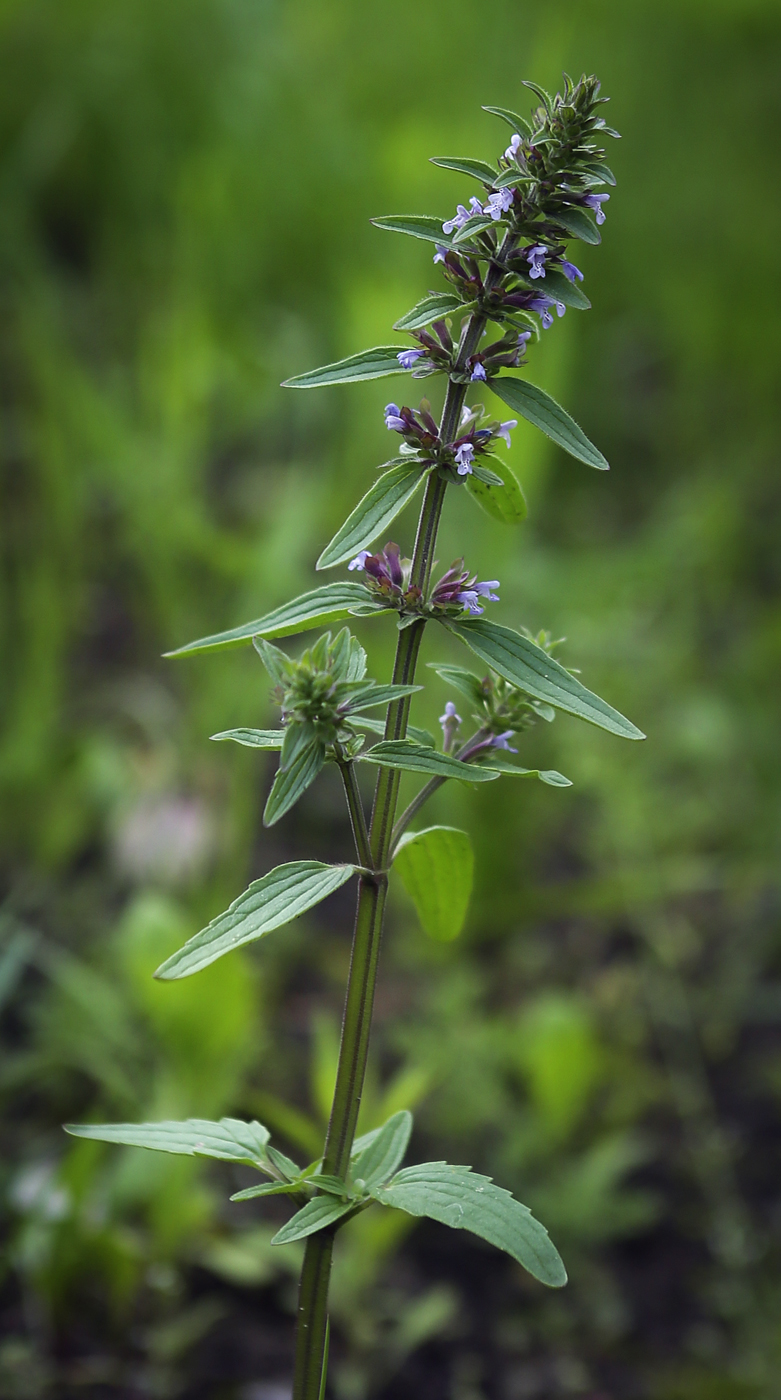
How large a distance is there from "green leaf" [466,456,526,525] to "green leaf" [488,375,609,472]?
6 cm

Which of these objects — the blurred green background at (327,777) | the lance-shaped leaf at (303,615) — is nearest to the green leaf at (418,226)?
the lance-shaped leaf at (303,615)

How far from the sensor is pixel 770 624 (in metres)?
1.83

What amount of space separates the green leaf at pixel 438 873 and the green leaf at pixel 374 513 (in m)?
0.17

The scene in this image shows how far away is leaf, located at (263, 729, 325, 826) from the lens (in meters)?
0.53

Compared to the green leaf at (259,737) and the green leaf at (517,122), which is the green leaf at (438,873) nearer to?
the green leaf at (259,737)

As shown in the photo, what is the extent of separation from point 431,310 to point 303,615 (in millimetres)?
164

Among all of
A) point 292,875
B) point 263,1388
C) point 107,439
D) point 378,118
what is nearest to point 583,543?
point 107,439

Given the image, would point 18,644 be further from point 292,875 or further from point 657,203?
point 657,203

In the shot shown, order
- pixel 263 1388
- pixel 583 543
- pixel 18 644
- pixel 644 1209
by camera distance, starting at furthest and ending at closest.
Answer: pixel 583 543 → pixel 18 644 → pixel 644 1209 → pixel 263 1388

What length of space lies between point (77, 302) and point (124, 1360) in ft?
7.88

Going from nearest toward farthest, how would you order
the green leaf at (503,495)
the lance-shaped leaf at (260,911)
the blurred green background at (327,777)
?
the lance-shaped leaf at (260,911) < the green leaf at (503,495) < the blurred green background at (327,777)

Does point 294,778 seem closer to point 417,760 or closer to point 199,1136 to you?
point 417,760

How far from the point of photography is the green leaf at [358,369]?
1.80 ft

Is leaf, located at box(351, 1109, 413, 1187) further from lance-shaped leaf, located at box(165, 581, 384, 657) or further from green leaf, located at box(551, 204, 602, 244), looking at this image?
green leaf, located at box(551, 204, 602, 244)
